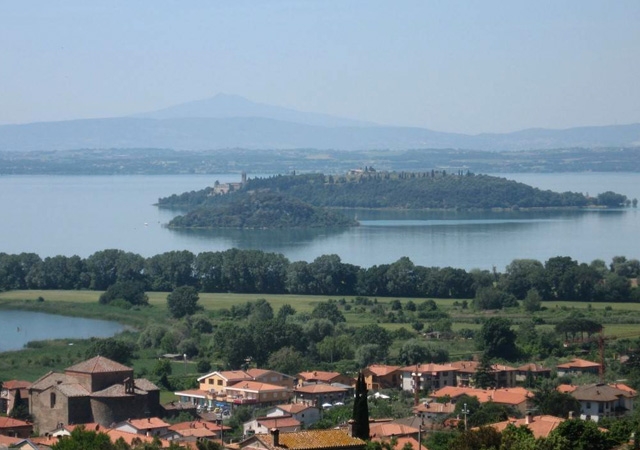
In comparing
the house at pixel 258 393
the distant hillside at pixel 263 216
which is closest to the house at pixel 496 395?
the house at pixel 258 393

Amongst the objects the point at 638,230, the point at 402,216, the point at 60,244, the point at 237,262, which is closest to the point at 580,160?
the point at 402,216

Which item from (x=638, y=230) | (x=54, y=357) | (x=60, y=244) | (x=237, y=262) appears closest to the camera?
(x=54, y=357)

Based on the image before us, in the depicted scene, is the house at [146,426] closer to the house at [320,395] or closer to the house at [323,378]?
the house at [320,395]

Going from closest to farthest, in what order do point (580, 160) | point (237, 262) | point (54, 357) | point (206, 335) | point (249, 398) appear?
point (249, 398)
point (54, 357)
point (206, 335)
point (237, 262)
point (580, 160)

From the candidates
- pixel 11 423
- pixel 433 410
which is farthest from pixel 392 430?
pixel 11 423

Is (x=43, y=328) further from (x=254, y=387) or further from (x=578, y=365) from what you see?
(x=578, y=365)

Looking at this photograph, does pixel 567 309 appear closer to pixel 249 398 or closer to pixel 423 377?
pixel 423 377

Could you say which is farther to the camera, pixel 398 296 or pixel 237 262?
pixel 237 262
